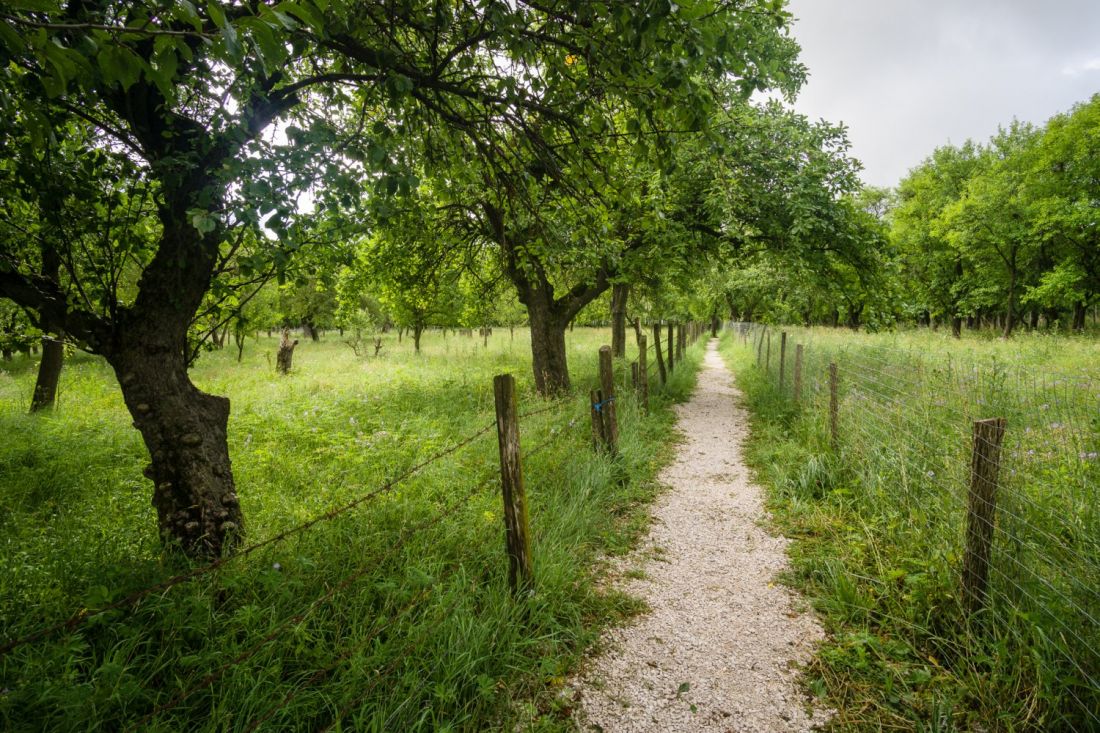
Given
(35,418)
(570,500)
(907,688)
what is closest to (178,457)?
(570,500)

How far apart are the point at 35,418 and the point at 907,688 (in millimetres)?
11848

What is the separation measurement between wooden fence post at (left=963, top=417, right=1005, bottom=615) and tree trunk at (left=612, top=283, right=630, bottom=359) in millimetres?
12977

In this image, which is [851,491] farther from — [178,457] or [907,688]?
[178,457]

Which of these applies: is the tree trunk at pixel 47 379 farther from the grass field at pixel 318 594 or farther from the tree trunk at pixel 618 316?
the tree trunk at pixel 618 316

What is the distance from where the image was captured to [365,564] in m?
3.47

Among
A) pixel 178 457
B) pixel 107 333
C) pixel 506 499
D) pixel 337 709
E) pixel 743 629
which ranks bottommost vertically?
pixel 743 629

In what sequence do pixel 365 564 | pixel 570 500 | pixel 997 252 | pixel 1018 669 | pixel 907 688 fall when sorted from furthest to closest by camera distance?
pixel 997 252, pixel 570 500, pixel 365 564, pixel 907 688, pixel 1018 669

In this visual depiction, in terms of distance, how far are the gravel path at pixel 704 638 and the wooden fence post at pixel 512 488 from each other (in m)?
0.75

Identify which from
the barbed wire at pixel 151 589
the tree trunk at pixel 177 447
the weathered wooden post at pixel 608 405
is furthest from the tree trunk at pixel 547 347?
the barbed wire at pixel 151 589

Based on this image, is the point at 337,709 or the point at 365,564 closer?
the point at 337,709

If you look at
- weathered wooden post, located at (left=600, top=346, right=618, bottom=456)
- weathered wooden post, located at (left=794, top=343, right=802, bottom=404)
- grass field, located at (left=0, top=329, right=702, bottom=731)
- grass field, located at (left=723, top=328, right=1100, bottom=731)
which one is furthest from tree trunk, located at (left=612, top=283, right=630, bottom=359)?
grass field, located at (left=723, top=328, right=1100, bottom=731)

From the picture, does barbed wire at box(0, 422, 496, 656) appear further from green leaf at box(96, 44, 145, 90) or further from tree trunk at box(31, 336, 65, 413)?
tree trunk at box(31, 336, 65, 413)

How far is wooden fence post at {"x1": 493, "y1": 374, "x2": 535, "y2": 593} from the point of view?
3240mm

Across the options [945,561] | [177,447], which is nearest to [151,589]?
[177,447]
